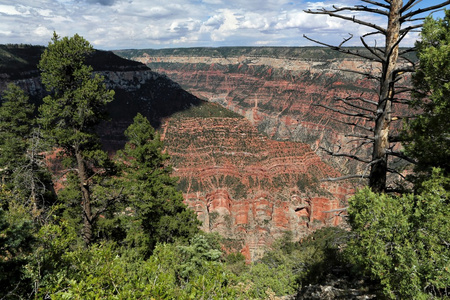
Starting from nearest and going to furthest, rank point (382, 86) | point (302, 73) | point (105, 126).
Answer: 1. point (382, 86)
2. point (105, 126)
3. point (302, 73)

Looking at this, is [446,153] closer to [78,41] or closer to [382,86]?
[382,86]

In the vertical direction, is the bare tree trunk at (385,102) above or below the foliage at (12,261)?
above

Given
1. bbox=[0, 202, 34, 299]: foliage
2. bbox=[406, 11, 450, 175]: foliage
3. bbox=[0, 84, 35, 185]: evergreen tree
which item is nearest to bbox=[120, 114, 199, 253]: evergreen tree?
bbox=[0, 84, 35, 185]: evergreen tree

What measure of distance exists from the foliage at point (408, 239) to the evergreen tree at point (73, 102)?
12.5 meters

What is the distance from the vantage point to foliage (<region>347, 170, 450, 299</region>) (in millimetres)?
5633

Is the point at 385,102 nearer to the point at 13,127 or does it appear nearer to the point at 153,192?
the point at 153,192

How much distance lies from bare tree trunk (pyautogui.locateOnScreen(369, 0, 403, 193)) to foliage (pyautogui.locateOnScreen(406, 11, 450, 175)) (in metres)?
0.67

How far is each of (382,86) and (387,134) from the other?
1.29 m

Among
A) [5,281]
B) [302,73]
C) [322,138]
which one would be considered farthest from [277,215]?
[302,73]

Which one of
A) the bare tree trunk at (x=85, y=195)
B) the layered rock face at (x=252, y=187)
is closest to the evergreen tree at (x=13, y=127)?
the bare tree trunk at (x=85, y=195)

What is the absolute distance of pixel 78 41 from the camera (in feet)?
42.9

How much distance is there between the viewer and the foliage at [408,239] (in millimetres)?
5633

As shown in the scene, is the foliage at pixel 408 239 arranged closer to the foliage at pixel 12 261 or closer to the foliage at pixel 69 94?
the foliage at pixel 12 261

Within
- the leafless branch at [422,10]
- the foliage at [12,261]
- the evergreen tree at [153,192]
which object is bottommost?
the evergreen tree at [153,192]
